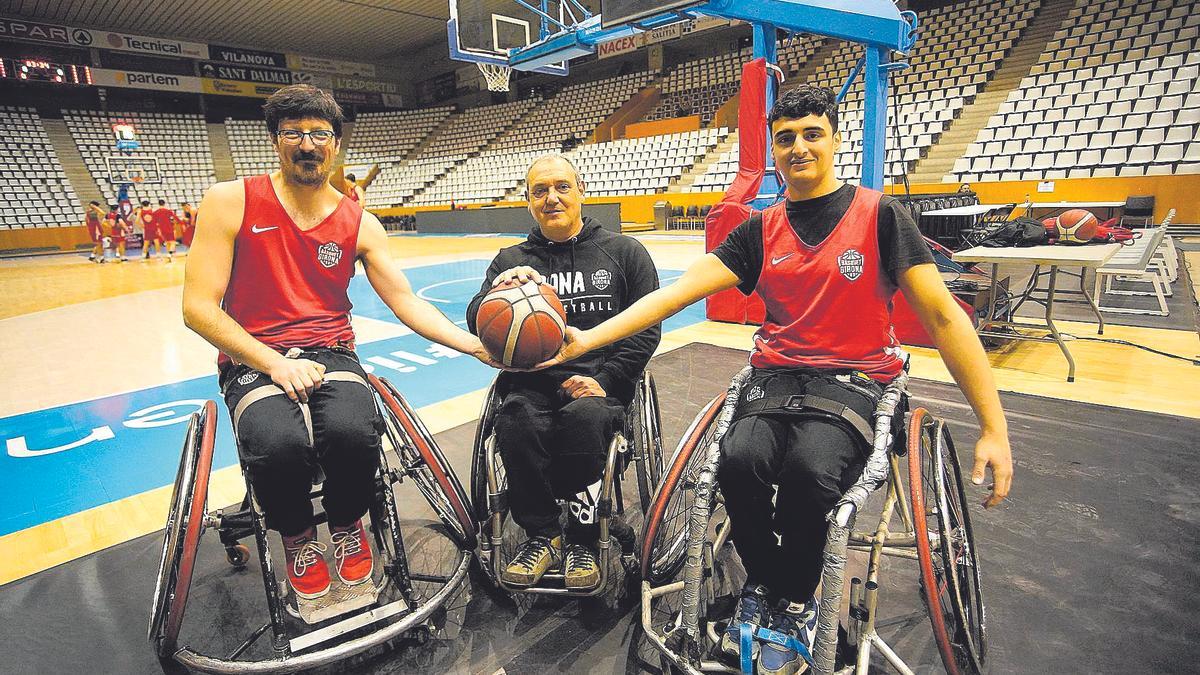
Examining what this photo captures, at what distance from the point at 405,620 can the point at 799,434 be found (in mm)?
1205

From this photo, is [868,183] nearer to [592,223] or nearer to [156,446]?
[592,223]

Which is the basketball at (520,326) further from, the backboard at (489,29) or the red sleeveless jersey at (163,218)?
the red sleeveless jersey at (163,218)

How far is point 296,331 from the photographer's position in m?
2.01

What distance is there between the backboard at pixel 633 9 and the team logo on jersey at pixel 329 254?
3.02 meters

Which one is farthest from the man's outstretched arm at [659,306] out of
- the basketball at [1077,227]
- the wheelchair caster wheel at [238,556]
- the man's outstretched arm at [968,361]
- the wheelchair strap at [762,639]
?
the basketball at [1077,227]

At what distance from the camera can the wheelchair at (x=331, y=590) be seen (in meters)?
1.61

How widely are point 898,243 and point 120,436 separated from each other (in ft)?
13.0

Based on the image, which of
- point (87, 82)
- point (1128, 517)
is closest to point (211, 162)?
point (87, 82)

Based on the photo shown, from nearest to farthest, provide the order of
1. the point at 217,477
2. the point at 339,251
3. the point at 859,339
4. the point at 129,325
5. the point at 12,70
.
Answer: the point at 859,339 < the point at 339,251 < the point at 217,477 < the point at 129,325 < the point at 12,70

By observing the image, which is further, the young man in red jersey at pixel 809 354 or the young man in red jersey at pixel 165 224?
the young man in red jersey at pixel 165 224

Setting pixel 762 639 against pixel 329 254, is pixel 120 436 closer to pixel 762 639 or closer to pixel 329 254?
pixel 329 254

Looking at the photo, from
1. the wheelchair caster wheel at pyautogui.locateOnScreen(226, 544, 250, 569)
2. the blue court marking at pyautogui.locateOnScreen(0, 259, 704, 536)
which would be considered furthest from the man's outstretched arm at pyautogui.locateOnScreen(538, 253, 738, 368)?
the blue court marking at pyautogui.locateOnScreen(0, 259, 704, 536)

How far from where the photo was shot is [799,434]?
1546 mm

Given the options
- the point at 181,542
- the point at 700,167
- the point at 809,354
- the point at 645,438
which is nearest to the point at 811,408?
the point at 809,354
